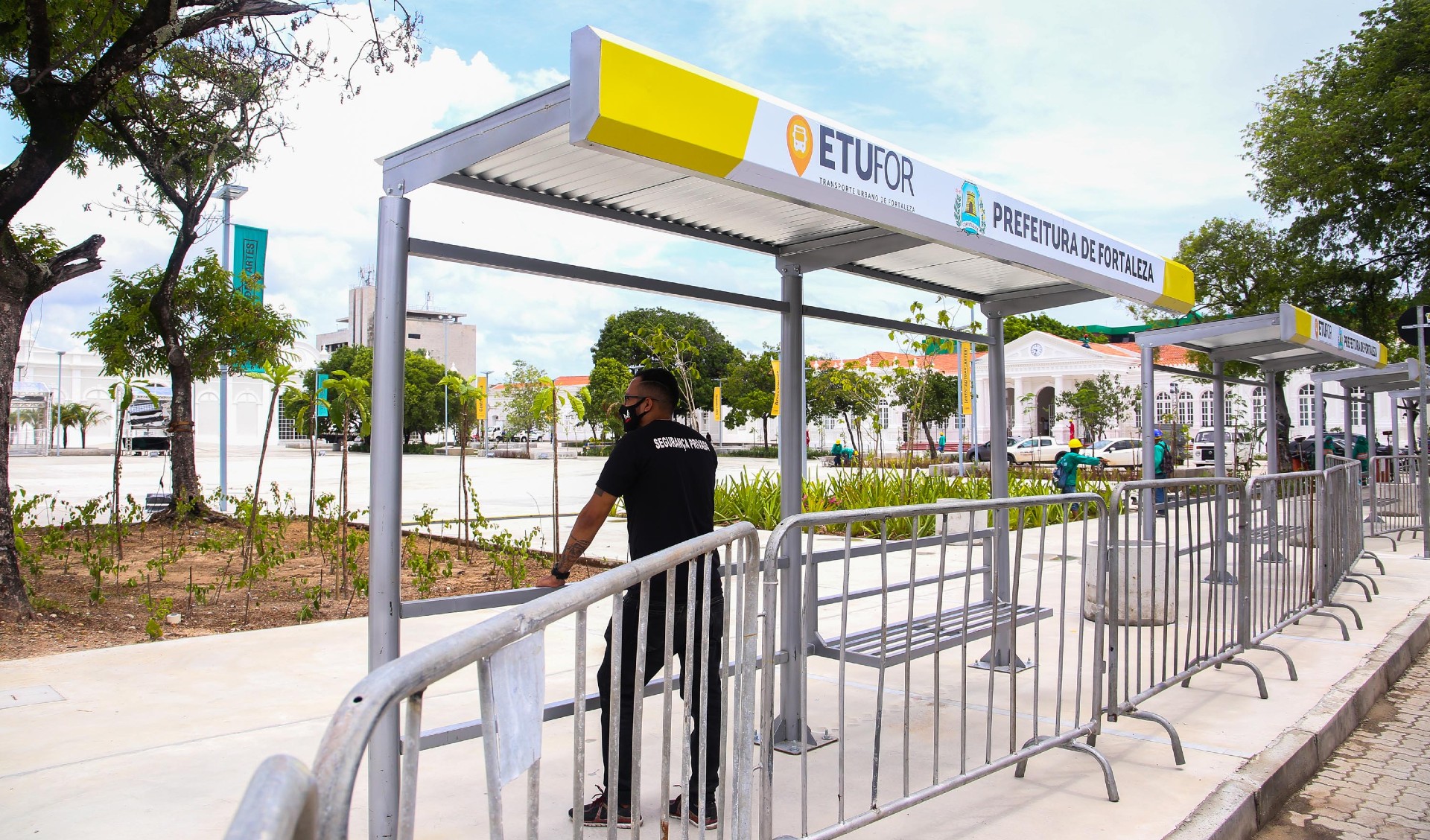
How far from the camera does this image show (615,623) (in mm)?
2281

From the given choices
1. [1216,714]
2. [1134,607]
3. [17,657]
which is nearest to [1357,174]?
[1134,607]

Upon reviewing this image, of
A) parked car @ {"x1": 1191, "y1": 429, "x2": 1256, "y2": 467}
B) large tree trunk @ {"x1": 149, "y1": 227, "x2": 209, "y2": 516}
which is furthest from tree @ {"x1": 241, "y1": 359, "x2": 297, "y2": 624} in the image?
parked car @ {"x1": 1191, "y1": 429, "x2": 1256, "y2": 467}

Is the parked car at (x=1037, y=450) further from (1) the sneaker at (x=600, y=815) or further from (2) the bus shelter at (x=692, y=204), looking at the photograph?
(1) the sneaker at (x=600, y=815)

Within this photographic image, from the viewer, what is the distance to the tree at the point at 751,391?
2277 inches

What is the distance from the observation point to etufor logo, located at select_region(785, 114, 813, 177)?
3.03m

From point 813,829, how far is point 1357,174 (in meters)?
23.0

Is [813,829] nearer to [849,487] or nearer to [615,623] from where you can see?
[615,623]

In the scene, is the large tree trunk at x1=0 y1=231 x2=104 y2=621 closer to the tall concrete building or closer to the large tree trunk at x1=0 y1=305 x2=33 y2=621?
the large tree trunk at x1=0 y1=305 x2=33 y2=621

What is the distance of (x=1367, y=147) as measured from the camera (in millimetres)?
20328

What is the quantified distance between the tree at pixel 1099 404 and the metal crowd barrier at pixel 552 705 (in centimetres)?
4869

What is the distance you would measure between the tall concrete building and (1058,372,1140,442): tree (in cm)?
7650

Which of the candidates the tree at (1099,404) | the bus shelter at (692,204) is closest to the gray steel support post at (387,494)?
the bus shelter at (692,204)

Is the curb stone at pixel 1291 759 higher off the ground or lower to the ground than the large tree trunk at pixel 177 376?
lower

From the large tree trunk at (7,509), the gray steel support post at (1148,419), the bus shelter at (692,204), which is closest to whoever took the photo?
the bus shelter at (692,204)
